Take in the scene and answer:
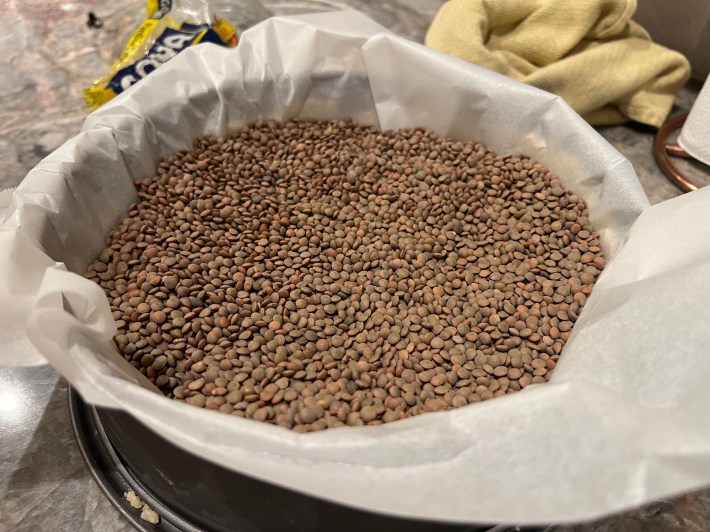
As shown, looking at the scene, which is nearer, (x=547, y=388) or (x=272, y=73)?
(x=547, y=388)

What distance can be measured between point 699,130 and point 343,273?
0.88 m

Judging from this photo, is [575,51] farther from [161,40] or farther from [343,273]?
[161,40]

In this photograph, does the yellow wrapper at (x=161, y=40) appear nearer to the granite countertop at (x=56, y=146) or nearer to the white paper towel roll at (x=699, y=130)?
the granite countertop at (x=56, y=146)

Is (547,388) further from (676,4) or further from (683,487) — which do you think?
(676,4)

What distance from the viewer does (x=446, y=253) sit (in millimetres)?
1042

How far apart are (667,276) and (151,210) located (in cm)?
87

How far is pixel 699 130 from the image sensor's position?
1265mm

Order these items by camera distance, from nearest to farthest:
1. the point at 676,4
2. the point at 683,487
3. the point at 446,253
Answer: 1. the point at 683,487
2. the point at 446,253
3. the point at 676,4

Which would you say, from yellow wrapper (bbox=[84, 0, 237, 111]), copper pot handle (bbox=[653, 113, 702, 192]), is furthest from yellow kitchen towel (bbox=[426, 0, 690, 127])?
yellow wrapper (bbox=[84, 0, 237, 111])

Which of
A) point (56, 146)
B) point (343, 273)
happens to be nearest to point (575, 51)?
point (343, 273)

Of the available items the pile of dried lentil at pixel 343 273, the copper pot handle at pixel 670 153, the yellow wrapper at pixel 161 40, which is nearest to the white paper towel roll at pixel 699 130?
the copper pot handle at pixel 670 153

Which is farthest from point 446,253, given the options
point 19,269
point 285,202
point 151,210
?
point 19,269

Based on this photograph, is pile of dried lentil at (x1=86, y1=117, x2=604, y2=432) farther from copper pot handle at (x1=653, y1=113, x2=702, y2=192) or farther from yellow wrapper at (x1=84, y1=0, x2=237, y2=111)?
copper pot handle at (x1=653, y1=113, x2=702, y2=192)

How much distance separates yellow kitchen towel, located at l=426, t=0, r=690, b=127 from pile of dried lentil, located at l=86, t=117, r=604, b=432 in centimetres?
28
